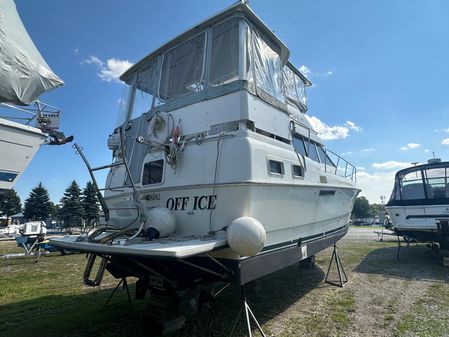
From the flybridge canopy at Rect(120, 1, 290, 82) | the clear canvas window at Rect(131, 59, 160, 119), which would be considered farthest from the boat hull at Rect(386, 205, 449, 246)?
→ the clear canvas window at Rect(131, 59, 160, 119)

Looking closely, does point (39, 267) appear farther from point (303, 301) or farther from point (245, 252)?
point (245, 252)

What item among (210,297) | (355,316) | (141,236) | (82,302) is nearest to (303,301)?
(355,316)

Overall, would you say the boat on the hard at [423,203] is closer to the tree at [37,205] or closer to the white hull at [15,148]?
the white hull at [15,148]

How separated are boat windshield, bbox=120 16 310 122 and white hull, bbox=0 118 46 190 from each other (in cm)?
392

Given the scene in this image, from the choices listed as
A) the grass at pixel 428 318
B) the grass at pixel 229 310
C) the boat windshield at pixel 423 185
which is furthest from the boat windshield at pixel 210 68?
the boat windshield at pixel 423 185

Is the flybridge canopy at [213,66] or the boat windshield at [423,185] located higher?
the flybridge canopy at [213,66]

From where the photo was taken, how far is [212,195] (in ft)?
11.6

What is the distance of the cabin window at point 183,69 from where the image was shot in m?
4.75

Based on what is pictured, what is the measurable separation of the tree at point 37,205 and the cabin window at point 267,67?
5499cm

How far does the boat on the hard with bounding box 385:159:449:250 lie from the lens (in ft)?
28.3

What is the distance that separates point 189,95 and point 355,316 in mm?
4380

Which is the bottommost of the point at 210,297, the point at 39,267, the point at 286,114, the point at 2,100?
the point at 39,267

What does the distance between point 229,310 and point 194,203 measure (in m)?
2.25

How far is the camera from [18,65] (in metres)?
5.73
